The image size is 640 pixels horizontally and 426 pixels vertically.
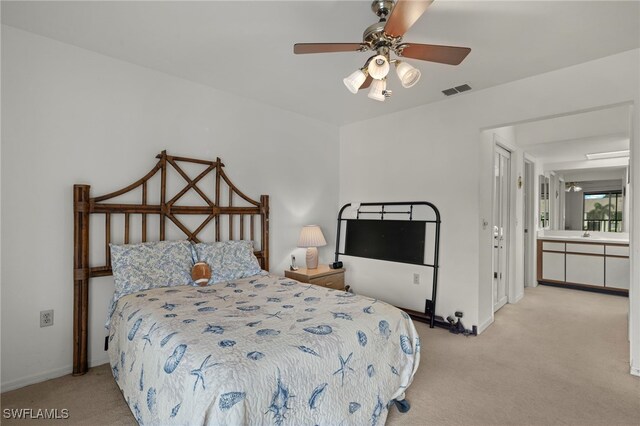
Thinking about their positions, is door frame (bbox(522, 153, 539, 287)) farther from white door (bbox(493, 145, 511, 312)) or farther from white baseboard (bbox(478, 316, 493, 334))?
white baseboard (bbox(478, 316, 493, 334))

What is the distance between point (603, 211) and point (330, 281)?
526 centimetres

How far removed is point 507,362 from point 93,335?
348 cm

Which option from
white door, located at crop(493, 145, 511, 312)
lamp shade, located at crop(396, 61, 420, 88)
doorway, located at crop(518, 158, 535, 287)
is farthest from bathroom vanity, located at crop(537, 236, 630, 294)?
lamp shade, located at crop(396, 61, 420, 88)

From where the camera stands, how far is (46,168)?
7.87 ft

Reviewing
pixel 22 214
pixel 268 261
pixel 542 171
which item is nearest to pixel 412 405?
pixel 268 261

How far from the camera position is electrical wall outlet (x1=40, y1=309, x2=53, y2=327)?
2.37 m

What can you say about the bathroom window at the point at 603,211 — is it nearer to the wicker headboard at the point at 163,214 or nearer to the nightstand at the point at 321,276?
the nightstand at the point at 321,276

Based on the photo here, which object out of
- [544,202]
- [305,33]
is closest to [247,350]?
[305,33]

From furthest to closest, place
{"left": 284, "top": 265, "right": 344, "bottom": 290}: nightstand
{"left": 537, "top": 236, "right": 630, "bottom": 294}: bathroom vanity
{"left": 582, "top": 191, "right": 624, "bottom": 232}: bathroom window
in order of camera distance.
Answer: {"left": 582, "top": 191, "right": 624, "bottom": 232}: bathroom window
{"left": 537, "top": 236, "right": 630, "bottom": 294}: bathroom vanity
{"left": 284, "top": 265, "right": 344, "bottom": 290}: nightstand

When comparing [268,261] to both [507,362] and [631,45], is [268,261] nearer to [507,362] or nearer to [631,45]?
[507,362]

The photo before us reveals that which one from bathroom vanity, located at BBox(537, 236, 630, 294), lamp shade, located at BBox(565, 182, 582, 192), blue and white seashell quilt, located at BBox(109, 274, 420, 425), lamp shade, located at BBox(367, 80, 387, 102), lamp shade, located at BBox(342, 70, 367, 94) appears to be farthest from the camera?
lamp shade, located at BBox(565, 182, 582, 192)

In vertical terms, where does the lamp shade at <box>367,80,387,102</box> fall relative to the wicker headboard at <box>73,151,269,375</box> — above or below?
above

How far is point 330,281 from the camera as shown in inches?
149

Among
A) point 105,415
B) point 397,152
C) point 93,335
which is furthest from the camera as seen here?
point 397,152
